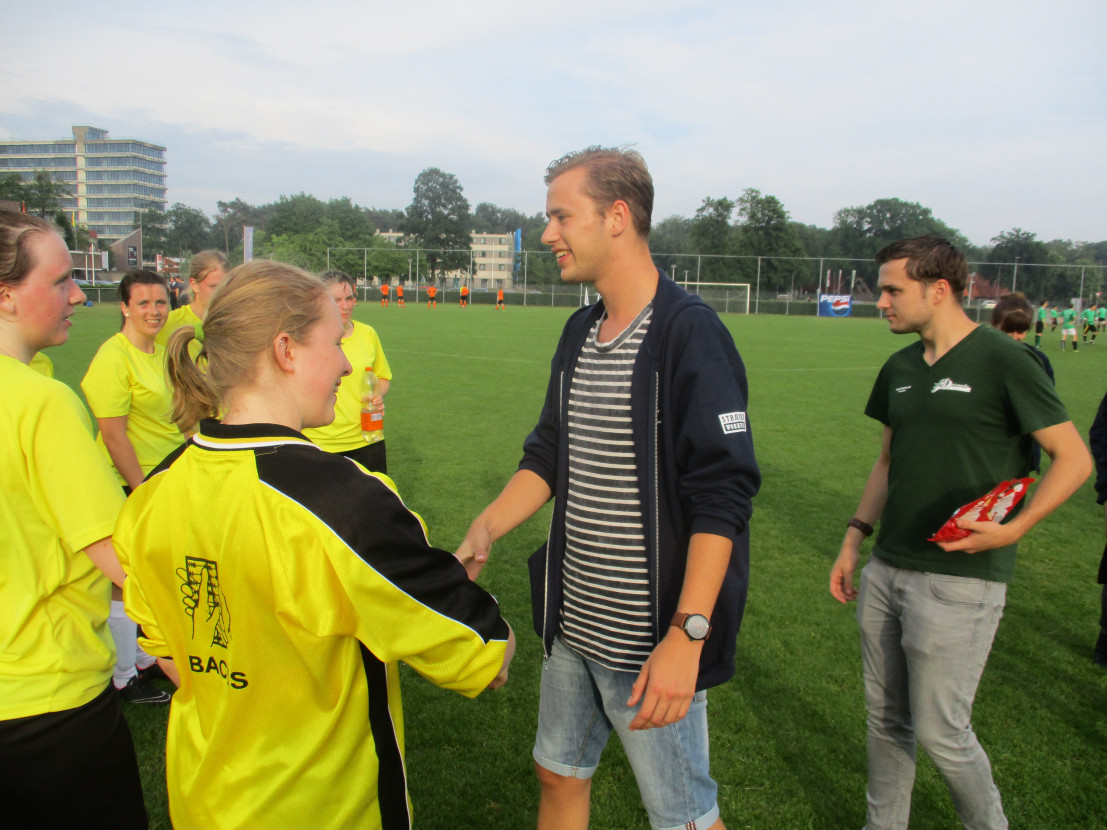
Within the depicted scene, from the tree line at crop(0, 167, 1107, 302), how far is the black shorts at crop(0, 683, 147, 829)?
59.1 metres

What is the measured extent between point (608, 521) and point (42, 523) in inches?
61.2

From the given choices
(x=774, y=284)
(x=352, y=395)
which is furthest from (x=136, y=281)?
(x=774, y=284)

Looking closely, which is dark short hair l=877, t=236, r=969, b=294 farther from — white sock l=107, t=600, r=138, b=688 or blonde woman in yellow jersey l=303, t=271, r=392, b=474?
white sock l=107, t=600, r=138, b=688

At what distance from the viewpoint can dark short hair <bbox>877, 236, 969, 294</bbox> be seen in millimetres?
2850

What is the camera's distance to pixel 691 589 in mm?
1880

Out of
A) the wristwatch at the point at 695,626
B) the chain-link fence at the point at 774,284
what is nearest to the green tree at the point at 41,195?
the chain-link fence at the point at 774,284

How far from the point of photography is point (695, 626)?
1.83 meters

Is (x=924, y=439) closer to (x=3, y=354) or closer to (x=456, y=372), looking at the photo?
(x=3, y=354)

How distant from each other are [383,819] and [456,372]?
16431mm

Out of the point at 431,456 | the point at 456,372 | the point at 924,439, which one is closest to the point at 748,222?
the point at 456,372

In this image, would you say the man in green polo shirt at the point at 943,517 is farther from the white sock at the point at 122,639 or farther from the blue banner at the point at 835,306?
the blue banner at the point at 835,306

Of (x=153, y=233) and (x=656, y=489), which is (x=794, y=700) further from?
(x=153, y=233)

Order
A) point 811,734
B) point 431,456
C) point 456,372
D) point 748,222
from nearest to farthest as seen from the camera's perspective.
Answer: point 811,734 < point 431,456 < point 456,372 < point 748,222

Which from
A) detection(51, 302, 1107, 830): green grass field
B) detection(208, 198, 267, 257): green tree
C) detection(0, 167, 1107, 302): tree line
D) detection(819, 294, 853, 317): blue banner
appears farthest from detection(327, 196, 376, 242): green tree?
detection(51, 302, 1107, 830): green grass field
